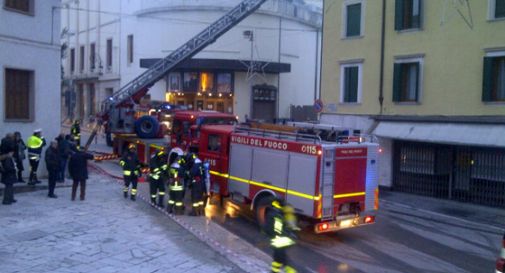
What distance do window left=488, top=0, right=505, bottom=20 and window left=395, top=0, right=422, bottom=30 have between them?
8.92 ft

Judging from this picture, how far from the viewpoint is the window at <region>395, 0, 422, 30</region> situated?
18.6 meters

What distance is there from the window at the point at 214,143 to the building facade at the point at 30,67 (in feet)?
20.3

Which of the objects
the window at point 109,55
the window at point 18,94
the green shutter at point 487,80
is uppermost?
the window at point 109,55

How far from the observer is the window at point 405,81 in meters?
18.8

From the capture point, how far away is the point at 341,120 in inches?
835

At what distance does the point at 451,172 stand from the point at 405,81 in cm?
377

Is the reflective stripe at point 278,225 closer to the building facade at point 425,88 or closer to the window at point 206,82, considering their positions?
the building facade at point 425,88

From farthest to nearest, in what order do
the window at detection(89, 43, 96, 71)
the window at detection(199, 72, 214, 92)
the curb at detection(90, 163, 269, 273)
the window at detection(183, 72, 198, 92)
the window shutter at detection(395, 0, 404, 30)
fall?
the window at detection(89, 43, 96, 71), the window at detection(199, 72, 214, 92), the window at detection(183, 72, 198, 92), the window shutter at detection(395, 0, 404, 30), the curb at detection(90, 163, 269, 273)

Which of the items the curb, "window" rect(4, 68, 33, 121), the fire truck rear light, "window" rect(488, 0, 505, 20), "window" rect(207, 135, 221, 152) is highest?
"window" rect(488, 0, 505, 20)

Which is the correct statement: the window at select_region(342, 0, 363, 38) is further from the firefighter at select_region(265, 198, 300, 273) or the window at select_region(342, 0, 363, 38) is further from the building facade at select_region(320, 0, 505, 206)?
the firefighter at select_region(265, 198, 300, 273)

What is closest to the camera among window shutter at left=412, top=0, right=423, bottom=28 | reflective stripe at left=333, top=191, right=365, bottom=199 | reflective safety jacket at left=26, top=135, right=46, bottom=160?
reflective stripe at left=333, top=191, right=365, bottom=199

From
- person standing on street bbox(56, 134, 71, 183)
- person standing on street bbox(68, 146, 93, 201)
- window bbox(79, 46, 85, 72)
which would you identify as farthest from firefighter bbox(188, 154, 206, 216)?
window bbox(79, 46, 85, 72)

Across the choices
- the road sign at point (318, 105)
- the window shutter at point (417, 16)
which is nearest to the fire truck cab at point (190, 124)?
the road sign at point (318, 105)

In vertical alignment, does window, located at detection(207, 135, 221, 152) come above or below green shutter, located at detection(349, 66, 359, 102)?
below
